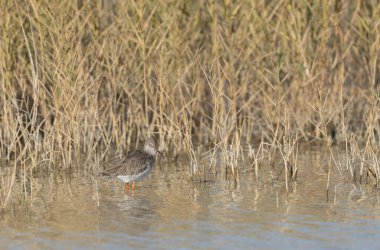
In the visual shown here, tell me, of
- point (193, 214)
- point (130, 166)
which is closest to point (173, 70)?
point (130, 166)

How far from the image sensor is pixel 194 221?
9680 millimetres

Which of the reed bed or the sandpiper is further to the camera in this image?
the reed bed

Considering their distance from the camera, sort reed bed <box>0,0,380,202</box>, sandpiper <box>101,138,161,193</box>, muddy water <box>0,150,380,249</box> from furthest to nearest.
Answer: reed bed <box>0,0,380,202</box>
sandpiper <box>101,138,161,193</box>
muddy water <box>0,150,380,249</box>

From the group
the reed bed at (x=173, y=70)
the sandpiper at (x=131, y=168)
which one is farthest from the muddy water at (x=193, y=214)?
the reed bed at (x=173, y=70)

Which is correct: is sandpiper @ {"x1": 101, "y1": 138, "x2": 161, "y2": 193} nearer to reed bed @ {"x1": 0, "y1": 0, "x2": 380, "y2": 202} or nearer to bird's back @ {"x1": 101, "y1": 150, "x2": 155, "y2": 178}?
bird's back @ {"x1": 101, "y1": 150, "x2": 155, "y2": 178}

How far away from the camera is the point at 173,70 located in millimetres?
14281

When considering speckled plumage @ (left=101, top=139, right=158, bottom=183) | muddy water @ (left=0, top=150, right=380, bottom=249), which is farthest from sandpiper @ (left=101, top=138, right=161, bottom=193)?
muddy water @ (left=0, top=150, right=380, bottom=249)

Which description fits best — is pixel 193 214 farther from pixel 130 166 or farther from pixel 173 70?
pixel 173 70

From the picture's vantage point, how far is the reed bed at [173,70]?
12758mm

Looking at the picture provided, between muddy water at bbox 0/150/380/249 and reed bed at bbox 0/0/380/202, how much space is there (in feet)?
1.66

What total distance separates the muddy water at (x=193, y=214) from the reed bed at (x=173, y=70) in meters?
0.51

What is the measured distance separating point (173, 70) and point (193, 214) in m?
4.59

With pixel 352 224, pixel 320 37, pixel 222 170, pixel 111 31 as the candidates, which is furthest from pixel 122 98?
pixel 352 224

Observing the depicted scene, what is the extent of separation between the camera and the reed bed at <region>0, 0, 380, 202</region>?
41.9ft
